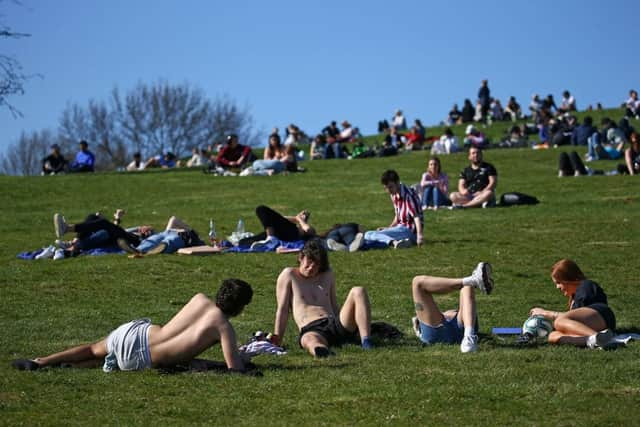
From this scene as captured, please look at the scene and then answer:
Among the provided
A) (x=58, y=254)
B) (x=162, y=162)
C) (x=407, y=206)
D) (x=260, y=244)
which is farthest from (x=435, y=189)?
(x=162, y=162)

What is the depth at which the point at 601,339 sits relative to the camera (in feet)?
35.7

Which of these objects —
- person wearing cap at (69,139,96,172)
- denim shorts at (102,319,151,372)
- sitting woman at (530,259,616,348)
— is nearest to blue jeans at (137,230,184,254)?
denim shorts at (102,319,151,372)

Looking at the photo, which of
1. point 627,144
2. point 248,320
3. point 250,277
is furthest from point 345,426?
point 627,144

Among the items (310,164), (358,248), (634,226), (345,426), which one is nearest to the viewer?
(345,426)

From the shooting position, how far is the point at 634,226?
71.8 feet

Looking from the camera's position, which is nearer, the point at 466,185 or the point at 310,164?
the point at 466,185

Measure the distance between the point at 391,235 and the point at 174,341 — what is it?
391 inches

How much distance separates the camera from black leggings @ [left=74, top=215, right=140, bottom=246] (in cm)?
1923

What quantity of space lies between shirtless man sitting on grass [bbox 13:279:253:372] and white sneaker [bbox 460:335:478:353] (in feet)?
7.58

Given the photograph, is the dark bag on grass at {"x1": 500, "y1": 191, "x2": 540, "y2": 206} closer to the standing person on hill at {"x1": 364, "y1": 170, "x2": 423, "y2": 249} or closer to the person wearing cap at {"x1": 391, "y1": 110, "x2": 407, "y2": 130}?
the standing person on hill at {"x1": 364, "y1": 170, "x2": 423, "y2": 249}

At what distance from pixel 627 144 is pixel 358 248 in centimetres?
2308

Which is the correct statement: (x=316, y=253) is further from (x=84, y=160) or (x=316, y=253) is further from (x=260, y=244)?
(x=84, y=160)

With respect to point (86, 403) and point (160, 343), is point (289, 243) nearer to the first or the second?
point (160, 343)

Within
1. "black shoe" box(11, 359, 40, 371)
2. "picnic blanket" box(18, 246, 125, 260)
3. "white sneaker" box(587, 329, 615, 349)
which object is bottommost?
"white sneaker" box(587, 329, 615, 349)
